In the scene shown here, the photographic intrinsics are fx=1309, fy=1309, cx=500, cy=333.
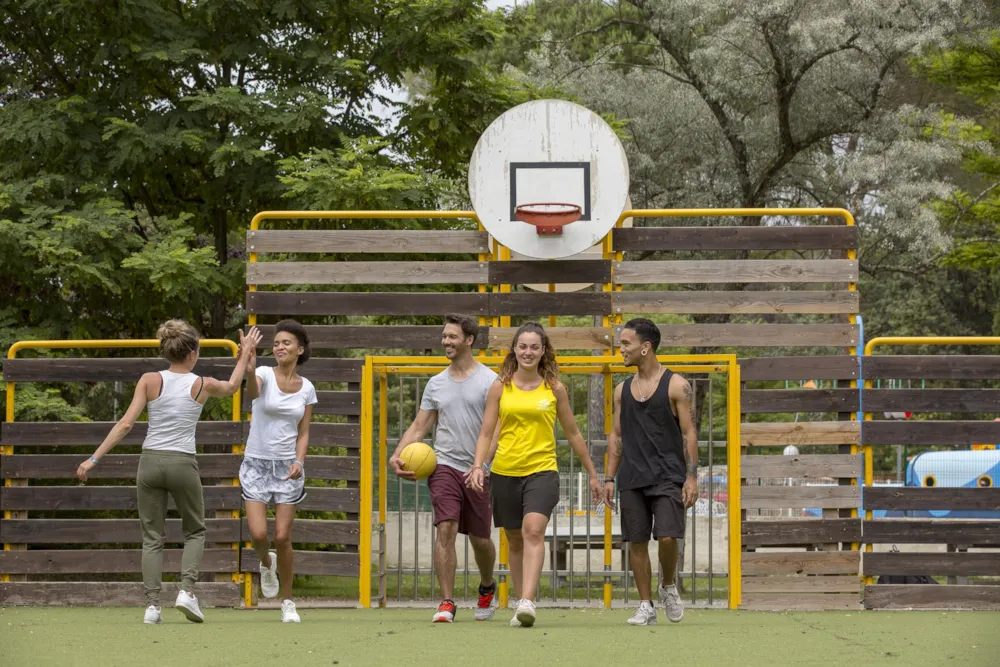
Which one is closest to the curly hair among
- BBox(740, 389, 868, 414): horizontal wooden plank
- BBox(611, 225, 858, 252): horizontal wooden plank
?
BBox(611, 225, 858, 252): horizontal wooden plank

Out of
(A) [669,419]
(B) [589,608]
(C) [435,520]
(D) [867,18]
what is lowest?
(B) [589,608]

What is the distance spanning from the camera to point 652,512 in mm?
8180

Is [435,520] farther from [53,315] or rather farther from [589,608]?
[53,315]

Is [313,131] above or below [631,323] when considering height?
above

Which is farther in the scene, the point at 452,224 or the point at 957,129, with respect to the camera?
the point at 957,129

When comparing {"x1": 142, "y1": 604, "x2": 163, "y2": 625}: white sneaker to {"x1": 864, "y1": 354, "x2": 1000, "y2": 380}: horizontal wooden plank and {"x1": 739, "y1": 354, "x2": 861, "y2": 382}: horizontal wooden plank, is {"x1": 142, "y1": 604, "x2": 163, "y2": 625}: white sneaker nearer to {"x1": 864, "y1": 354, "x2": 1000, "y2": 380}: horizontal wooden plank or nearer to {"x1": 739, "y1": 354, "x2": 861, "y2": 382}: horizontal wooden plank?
{"x1": 739, "y1": 354, "x2": 861, "y2": 382}: horizontal wooden plank

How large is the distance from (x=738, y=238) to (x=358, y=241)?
3.16 meters

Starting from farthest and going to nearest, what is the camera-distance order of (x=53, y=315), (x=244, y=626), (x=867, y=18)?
1. (x=867, y=18)
2. (x=53, y=315)
3. (x=244, y=626)

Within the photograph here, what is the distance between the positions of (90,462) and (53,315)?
7.12 metres

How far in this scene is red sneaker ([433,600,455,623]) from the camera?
26.7ft

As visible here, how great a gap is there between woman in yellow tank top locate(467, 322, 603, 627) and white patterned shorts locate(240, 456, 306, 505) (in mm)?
1256

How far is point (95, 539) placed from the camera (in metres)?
10.7

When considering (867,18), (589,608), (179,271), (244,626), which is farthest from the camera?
(867,18)

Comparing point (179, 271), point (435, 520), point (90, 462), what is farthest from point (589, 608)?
point (179, 271)
